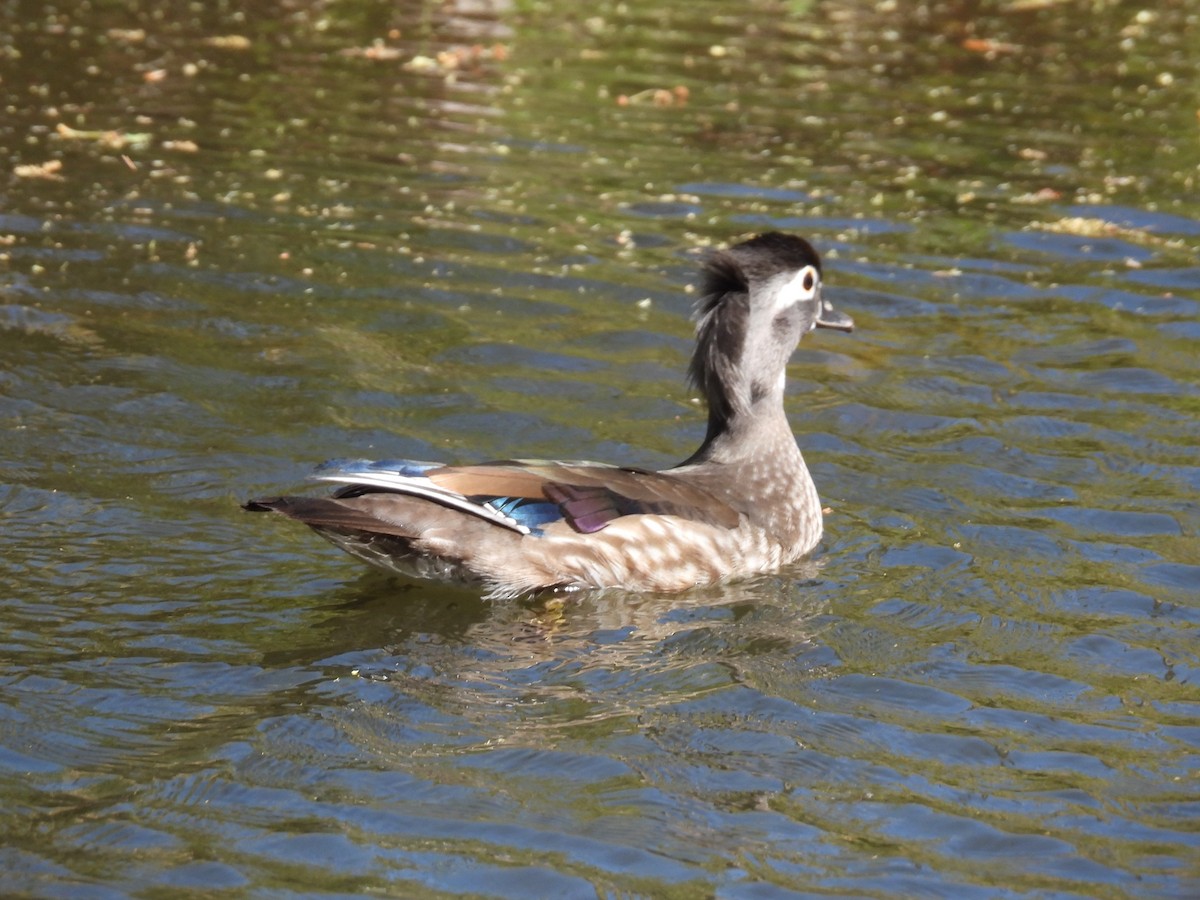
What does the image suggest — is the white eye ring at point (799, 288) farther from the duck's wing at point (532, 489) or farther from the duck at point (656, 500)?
the duck's wing at point (532, 489)

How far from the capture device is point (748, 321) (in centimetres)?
863

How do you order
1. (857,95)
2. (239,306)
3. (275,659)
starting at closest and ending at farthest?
(275,659)
(239,306)
(857,95)

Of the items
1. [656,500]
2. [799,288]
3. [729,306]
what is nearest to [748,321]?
[729,306]

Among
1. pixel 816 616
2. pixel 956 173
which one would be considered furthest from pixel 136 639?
pixel 956 173

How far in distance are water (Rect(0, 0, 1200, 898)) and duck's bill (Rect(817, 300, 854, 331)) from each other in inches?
29.3

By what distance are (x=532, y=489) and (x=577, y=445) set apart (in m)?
1.77

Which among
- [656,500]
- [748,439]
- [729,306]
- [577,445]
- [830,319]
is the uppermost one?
[729,306]

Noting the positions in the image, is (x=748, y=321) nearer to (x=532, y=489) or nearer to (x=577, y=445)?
(x=577, y=445)

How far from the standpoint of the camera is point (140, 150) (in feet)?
43.7

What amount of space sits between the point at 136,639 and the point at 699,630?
2313 millimetres

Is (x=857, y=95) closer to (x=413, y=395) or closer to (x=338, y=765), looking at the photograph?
(x=413, y=395)

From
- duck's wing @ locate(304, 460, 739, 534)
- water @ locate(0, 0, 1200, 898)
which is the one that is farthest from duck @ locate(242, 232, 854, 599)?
water @ locate(0, 0, 1200, 898)

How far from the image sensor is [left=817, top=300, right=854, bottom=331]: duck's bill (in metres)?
9.11

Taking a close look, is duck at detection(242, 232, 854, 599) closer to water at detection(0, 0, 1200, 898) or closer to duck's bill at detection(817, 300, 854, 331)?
duck's bill at detection(817, 300, 854, 331)
